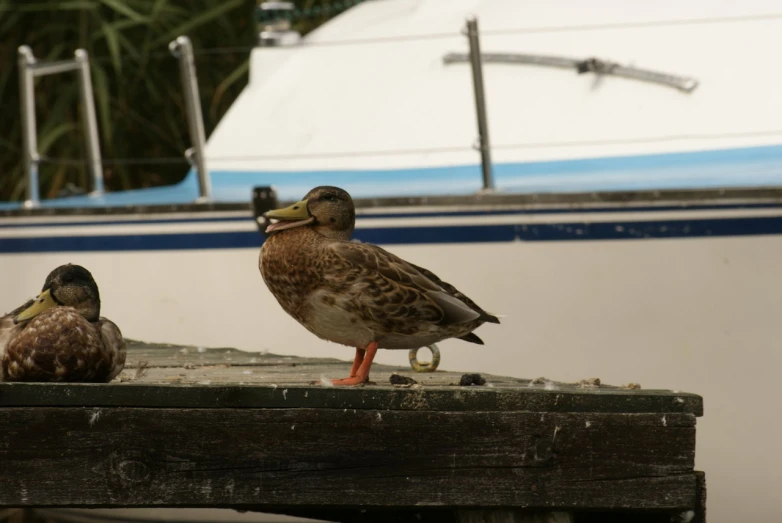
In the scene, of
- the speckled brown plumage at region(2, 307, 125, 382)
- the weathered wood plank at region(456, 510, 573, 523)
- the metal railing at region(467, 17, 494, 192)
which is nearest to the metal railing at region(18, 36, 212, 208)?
the metal railing at region(467, 17, 494, 192)

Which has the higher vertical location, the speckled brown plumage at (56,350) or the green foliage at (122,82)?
the green foliage at (122,82)

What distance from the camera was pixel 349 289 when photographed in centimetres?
270

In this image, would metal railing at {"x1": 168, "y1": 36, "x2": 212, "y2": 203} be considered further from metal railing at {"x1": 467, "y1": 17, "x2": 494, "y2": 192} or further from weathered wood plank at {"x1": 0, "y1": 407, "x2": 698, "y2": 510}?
weathered wood plank at {"x1": 0, "y1": 407, "x2": 698, "y2": 510}

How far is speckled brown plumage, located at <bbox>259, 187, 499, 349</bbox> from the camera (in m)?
2.70

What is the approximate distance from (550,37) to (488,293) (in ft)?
3.90

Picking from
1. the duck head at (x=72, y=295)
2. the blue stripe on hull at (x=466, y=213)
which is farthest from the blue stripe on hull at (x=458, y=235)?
the duck head at (x=72, y=295)

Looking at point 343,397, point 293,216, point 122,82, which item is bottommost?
point 343,397

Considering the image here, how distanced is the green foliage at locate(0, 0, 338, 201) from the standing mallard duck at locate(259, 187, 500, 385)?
17.1 feet

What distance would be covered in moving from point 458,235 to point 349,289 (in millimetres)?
1893

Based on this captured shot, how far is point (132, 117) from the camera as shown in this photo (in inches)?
327

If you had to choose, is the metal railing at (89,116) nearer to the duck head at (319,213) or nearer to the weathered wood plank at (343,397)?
the duck head at (319,213)

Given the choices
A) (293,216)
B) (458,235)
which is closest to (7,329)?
(293,216)

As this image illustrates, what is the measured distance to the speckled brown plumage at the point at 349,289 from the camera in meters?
2.70

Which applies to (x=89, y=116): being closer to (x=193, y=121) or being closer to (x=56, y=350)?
(x=193, y=121)
